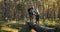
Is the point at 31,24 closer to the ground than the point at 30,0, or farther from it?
closer to the ground

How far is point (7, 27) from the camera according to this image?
284cm

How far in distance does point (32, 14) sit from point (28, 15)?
0.04 meters

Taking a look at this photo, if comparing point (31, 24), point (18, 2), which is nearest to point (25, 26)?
point (31, 24)

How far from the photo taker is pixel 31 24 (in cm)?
288

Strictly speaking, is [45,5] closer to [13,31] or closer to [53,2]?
[53,2]

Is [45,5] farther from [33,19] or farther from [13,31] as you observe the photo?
[13,31]

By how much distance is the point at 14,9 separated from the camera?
113 inches

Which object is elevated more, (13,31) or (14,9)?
(14,9)

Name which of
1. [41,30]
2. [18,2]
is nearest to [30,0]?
[18,2]

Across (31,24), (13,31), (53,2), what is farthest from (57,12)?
(13,31)

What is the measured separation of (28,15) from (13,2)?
0.20 meters

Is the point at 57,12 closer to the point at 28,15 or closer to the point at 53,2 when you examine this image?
the point at 53,2

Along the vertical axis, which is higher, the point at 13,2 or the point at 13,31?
the point at 13,2

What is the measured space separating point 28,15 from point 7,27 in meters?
0.24
